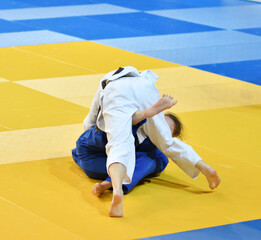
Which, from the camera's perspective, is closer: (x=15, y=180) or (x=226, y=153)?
(x=15, y=180)

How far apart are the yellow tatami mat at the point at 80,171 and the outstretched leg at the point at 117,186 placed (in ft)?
0.29

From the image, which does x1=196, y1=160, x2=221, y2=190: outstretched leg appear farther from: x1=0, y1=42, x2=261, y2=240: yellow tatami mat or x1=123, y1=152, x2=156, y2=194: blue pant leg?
x1=123, y1=152, x2=156, y2=194: blue pant leg

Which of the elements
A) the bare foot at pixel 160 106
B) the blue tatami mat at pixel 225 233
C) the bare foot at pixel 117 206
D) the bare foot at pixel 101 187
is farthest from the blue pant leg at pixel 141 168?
the blue tatami mat at pixel 225 233

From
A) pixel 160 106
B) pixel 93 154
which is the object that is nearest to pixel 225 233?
pixel 160 106

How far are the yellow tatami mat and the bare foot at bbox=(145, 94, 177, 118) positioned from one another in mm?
718

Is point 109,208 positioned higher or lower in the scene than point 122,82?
lower

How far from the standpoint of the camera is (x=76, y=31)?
12.0 metres

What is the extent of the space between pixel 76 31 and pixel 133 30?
112 centimetres

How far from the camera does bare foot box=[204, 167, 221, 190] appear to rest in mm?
5059

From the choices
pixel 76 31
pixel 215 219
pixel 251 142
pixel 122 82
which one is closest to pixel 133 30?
pixel 76 31

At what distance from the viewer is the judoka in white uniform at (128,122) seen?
4.87 metres

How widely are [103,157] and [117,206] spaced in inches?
30.1

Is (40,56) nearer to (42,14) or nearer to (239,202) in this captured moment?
(42,14)

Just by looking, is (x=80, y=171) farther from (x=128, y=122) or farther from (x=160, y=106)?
(x=160, y=106)
